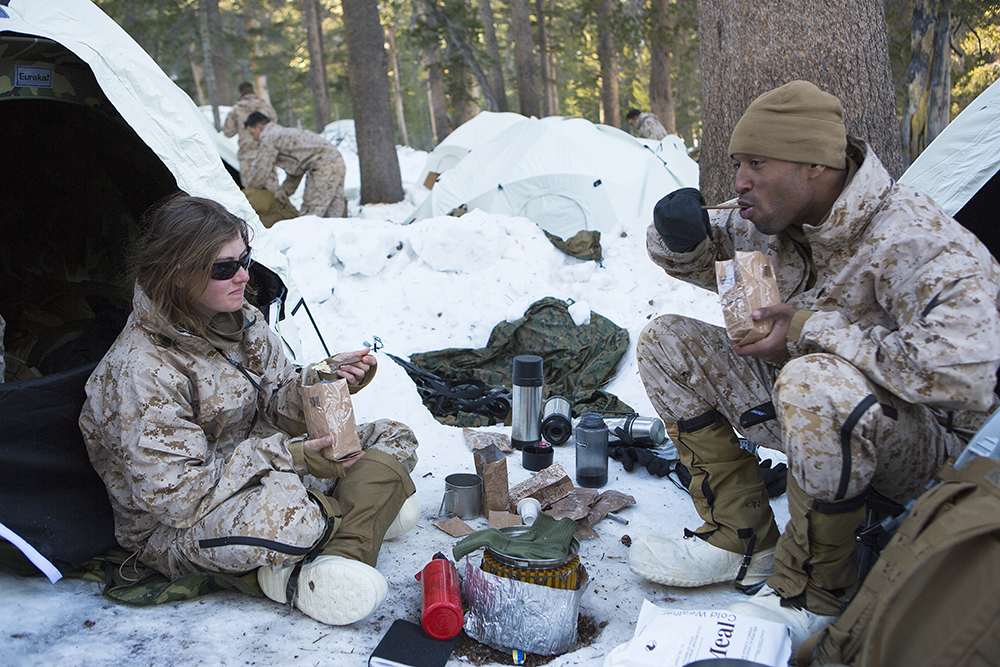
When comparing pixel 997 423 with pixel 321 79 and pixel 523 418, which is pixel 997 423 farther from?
pixel 321 79

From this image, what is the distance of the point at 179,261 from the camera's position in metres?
2.24

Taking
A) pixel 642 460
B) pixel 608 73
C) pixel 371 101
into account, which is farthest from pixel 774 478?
pixel 608 73

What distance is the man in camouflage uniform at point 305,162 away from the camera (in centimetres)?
878

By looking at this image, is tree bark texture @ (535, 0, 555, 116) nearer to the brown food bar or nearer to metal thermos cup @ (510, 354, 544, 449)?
metal thermos cup @ (510, 354, 544, 449)

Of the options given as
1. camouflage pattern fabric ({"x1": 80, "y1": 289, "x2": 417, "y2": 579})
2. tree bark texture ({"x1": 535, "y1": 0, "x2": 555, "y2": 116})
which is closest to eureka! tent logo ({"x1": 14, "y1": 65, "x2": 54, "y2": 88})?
camouflage pattern fabric ({"x1": 80, "y1": 289, "x2": 417, "y2": 579})

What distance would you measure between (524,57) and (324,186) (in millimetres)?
5757

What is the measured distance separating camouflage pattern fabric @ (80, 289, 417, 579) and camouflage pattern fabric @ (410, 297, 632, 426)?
7.78 feet

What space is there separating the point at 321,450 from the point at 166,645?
704 mm

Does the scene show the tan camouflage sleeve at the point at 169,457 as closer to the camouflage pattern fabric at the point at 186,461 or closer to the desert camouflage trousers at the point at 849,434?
the camouflage pattern fabric at the point at 186,461

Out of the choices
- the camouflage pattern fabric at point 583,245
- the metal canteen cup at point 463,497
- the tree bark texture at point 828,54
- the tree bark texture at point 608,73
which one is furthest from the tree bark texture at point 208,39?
the metal canteen cup at point 463,497

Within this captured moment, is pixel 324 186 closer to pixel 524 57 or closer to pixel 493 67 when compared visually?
pixel 524 57

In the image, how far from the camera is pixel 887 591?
1.49 metres

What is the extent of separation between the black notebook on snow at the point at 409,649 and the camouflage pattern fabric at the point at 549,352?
2468 mm

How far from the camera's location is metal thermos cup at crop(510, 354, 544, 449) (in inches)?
142
